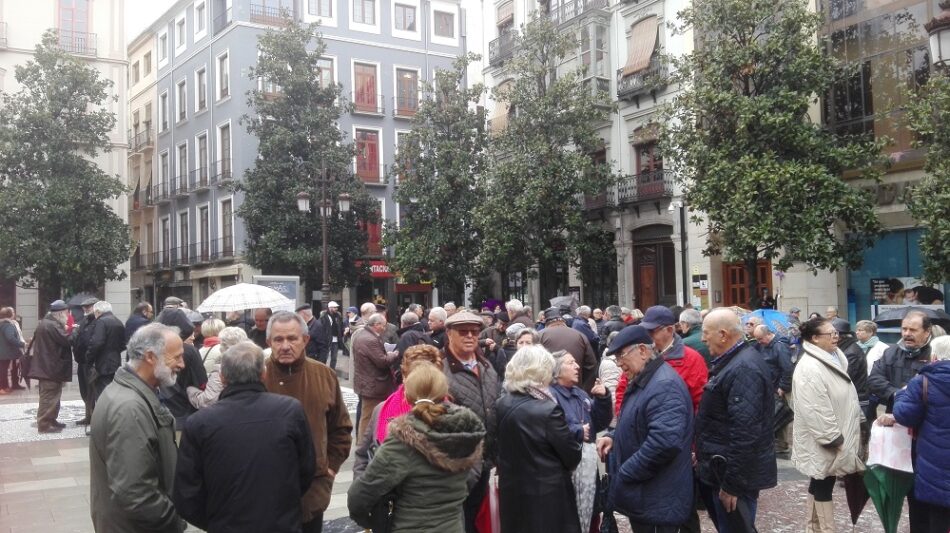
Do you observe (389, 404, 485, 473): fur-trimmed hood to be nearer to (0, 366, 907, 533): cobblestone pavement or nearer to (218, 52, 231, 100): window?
(0, 366, 907, 533): cobblestone pavement

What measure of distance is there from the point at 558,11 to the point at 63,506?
2541 centimetres

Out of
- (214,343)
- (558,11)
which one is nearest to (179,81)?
(558,11)

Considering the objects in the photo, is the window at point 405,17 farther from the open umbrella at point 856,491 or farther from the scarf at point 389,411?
the scarf at point 389,411

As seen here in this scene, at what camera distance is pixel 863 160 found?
18016 millimetres

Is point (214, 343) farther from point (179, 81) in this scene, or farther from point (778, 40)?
point (179, 81)

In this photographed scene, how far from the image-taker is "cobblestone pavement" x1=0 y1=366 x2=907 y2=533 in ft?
22.3

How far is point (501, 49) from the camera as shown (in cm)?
3109

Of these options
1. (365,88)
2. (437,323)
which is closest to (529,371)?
(437,323)

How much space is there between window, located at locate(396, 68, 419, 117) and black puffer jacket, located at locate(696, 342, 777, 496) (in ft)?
119

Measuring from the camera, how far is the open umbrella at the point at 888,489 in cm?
566

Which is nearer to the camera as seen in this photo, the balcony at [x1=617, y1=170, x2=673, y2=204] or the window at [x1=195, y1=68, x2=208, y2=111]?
the balcony at [x1=617, y1=170, x2=673, y2=204]

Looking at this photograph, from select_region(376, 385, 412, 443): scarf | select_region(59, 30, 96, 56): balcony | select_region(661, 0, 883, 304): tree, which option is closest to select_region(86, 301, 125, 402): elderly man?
select_region(376, 385, 412, 443): scarf

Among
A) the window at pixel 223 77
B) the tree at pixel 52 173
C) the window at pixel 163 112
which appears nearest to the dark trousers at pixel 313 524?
the tree at pixel 52 173

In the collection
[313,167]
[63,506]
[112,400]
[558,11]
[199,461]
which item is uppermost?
[558,11]
